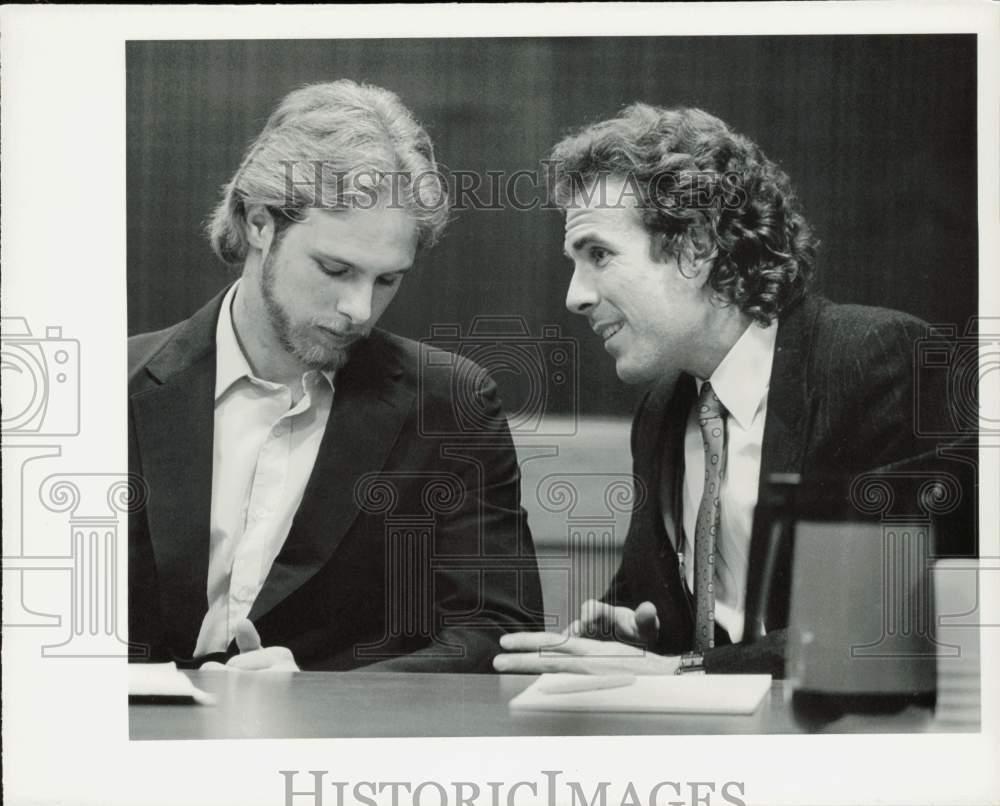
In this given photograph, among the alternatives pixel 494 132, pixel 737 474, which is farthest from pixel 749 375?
pixel 494 132

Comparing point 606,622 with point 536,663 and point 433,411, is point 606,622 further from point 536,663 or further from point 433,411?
point 433,411

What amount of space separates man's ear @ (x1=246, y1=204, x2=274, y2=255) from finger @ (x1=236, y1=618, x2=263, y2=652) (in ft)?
4.31

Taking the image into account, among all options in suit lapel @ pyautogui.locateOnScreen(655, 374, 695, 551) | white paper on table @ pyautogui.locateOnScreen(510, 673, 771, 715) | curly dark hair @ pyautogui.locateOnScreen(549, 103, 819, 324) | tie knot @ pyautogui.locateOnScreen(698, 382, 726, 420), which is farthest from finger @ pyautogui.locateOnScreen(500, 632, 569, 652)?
curly dark hair @ pyautogui.locateOnScreen(549, 103, 819, 324)

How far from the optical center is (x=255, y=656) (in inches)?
175

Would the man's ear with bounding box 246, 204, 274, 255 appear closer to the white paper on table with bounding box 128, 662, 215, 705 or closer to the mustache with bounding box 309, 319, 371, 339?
the mustache with bounding box 309, 319, 371, 339

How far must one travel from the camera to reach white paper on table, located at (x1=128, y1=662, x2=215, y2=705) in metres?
4.46

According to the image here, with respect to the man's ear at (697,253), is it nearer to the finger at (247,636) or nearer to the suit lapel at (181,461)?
the suit lapel at (181,461)

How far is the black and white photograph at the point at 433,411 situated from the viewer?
445cm

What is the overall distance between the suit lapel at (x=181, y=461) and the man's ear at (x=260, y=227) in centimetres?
24

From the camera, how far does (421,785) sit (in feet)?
14.7

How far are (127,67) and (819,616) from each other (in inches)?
124

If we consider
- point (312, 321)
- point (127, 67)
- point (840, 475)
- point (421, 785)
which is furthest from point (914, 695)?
point (127, 67)

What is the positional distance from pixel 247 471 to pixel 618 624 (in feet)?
4.69

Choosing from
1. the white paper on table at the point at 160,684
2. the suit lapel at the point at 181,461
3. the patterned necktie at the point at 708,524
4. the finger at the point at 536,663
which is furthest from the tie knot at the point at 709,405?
the white paper on table at the point at 160,684
